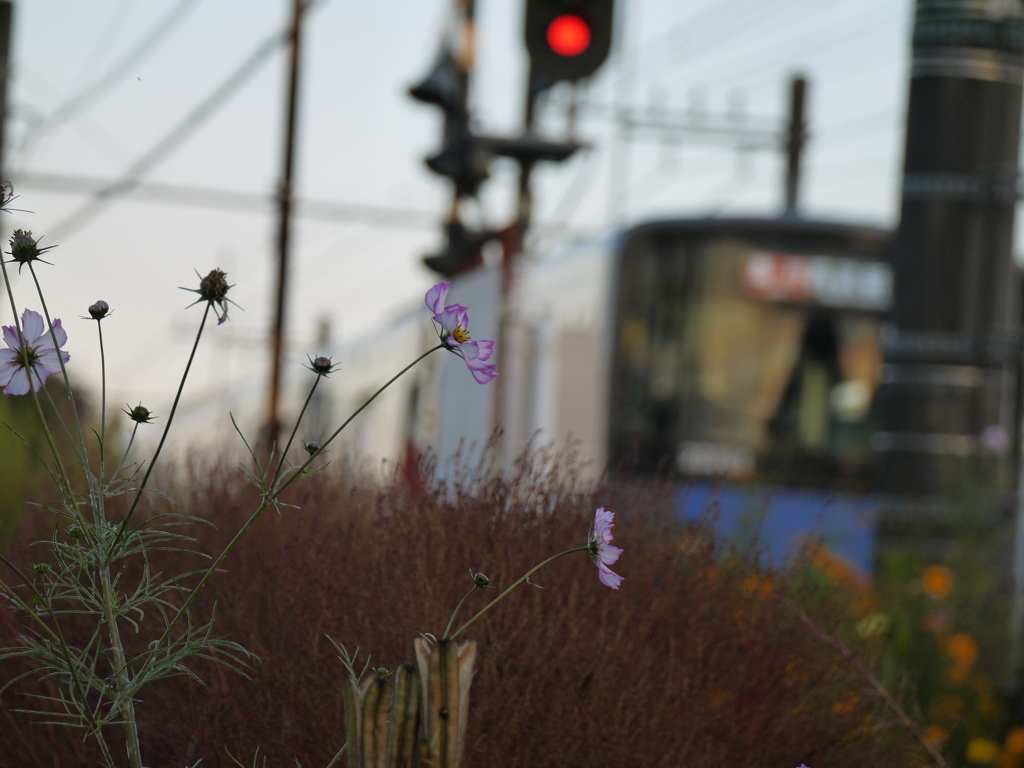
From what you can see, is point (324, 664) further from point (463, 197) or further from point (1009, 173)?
point (463, 197)

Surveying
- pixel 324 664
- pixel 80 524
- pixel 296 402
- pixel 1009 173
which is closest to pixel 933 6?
pixel 1009 173

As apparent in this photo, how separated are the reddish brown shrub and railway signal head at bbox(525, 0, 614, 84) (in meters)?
3.84

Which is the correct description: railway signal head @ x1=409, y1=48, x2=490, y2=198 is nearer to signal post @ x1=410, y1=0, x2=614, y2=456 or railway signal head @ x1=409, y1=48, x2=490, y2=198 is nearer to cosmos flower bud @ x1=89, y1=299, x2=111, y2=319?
signal post @ x1=410, y1=0, x2=614, y2=456

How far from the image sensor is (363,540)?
8.84 ft

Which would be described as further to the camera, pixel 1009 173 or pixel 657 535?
pixel 1009 173

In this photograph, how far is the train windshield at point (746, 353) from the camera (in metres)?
10.1

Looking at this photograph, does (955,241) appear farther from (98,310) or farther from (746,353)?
(746,353)

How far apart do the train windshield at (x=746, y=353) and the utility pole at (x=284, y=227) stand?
7.61 m

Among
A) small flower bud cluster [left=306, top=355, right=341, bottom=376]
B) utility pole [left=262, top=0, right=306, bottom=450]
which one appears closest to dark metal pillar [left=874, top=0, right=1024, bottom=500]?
small flower bud cluster [left=306, top=355, right=341, bottom=376]

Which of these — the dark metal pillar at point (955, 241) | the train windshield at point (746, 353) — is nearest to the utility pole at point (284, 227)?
the train windshield at point (746, 353)

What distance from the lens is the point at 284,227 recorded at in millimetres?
17562

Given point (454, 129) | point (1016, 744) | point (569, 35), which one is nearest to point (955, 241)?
point (1016, 744)

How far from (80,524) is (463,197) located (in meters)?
7.25

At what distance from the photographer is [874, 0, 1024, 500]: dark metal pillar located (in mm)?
4715
